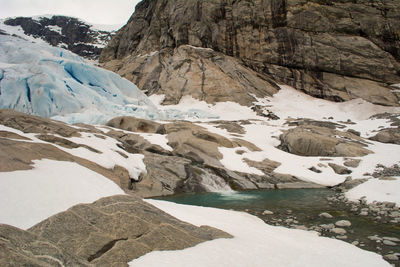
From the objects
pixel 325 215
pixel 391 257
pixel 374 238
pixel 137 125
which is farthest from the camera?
pixel 137 125

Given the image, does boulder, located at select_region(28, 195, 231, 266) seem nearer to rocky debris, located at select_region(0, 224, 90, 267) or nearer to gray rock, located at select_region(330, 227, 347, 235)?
rocky debris, located at select_region(0, 224, 90, 267)

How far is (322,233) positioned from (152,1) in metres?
98.3

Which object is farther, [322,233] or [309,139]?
[309,139]

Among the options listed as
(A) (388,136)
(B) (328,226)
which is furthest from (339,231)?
(A) (388,136)

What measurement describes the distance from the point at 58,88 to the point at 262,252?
34.5 m

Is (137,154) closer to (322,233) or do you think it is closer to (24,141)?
(24,141)

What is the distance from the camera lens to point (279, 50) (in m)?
70.6

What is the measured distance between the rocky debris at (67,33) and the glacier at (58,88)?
108 metres

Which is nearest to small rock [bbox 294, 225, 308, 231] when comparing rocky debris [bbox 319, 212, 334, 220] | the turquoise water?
the turquoise water

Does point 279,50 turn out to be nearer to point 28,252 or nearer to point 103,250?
point 103,250

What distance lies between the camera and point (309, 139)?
99.1 ft

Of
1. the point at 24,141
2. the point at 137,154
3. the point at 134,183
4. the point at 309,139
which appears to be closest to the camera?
the point at 24,141

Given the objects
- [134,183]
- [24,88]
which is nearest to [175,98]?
[24,88]

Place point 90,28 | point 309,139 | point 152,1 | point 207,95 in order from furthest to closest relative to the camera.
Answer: point 90,28 < point 152,1 < point 207,95 < point 309,139
